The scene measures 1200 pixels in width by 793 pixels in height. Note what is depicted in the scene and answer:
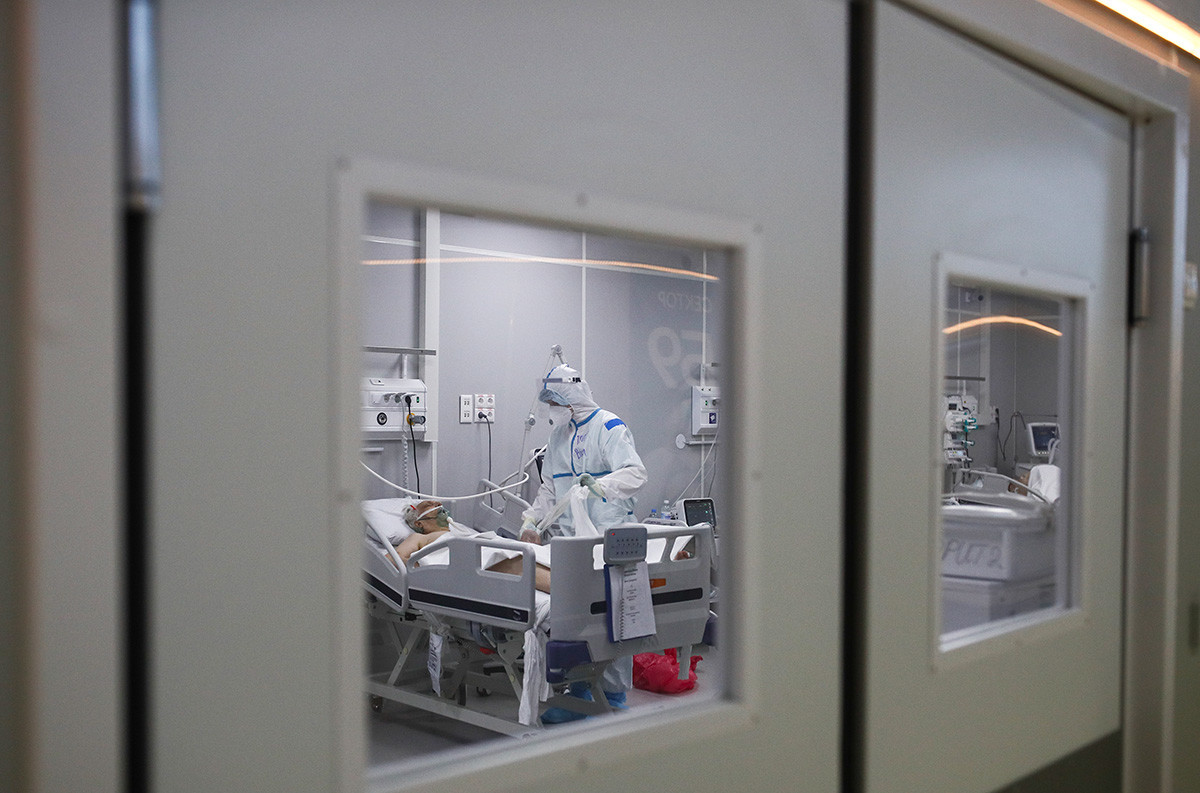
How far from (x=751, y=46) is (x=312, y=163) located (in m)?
0.68

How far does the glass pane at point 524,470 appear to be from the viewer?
3.60 meters

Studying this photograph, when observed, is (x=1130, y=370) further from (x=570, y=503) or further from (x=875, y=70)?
(x=570, y=503)

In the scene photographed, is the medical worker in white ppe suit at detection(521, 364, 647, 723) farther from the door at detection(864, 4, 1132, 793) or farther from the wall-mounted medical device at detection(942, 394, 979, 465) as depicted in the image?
the door at detection(864, 4, 1132, 793)

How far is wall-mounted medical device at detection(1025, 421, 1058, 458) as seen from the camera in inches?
77.0

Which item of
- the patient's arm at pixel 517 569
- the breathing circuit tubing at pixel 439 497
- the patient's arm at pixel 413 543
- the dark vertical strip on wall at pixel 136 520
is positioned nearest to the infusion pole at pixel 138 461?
the dark vertical strip on wall at pixel 136 520

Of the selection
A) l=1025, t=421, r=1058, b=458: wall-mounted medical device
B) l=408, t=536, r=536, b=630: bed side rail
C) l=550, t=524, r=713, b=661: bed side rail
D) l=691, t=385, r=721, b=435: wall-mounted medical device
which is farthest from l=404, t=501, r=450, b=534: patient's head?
l=1025, t=421, r=1058, b=458: wall-mounted medical device

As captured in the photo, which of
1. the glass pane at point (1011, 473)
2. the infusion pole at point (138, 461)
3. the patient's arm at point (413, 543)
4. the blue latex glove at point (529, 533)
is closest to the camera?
the infusion pole at point (138, 461)

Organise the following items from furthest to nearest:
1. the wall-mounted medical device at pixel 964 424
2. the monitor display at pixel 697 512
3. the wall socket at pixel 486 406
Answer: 1. the wall socket at pixel 486 406
2. the monitor display at pixel 697 512
3. the wall-mounted medical device at pixel 964 424

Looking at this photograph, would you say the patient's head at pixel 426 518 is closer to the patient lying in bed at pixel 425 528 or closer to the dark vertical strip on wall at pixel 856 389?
the patient lying in bed at pixel 425 528

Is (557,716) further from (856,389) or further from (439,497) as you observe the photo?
(856,389)

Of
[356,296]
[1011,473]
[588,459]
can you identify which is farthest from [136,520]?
[588,459]

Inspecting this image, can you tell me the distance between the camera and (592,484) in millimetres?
4473

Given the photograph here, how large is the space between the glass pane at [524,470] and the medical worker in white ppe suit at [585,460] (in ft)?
0.04

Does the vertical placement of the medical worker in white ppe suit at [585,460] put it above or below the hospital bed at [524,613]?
above
